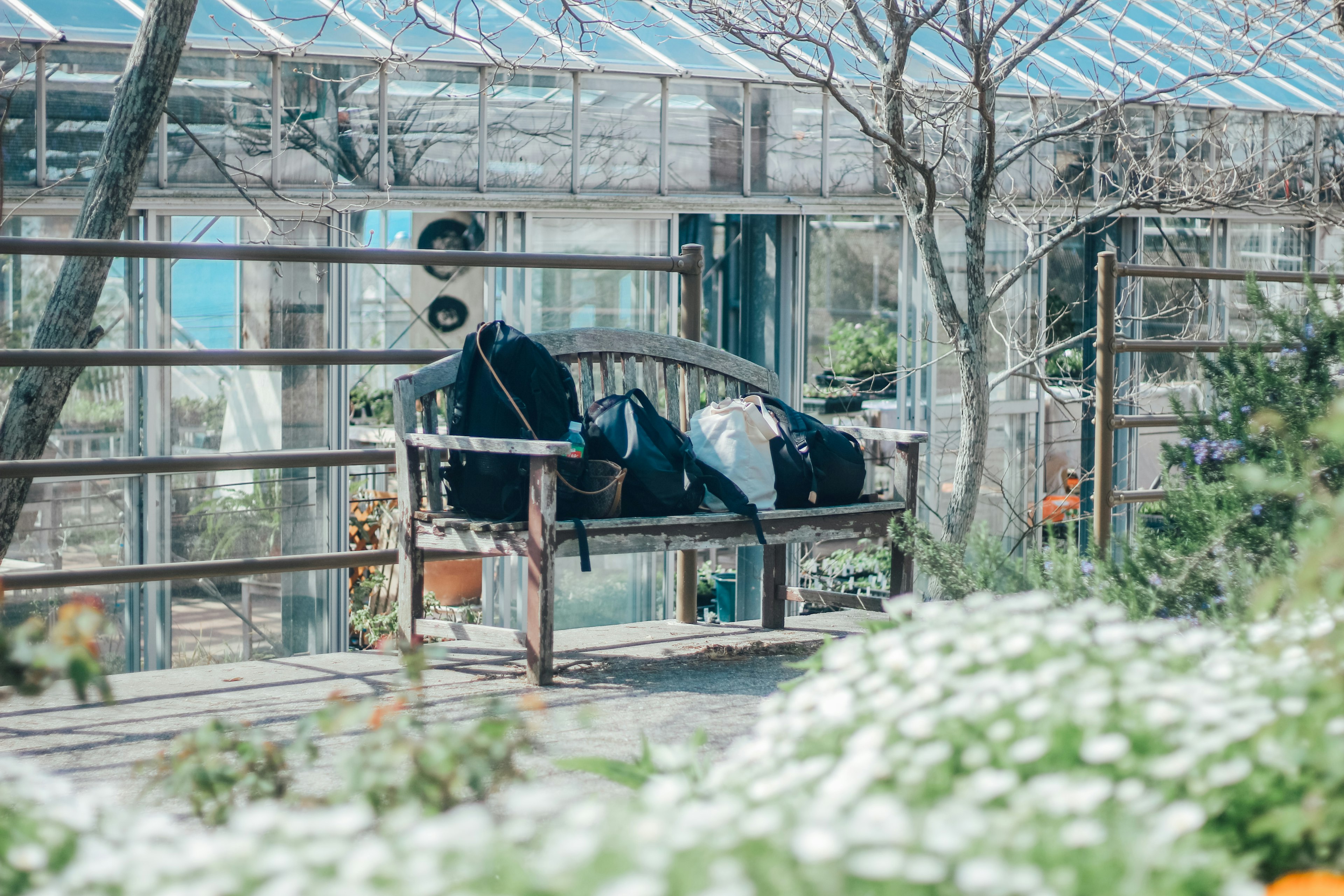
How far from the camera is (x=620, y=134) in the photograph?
746 cm

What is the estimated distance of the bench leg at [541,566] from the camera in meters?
3.23

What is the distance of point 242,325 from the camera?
6.79m

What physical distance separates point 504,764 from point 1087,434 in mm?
8822

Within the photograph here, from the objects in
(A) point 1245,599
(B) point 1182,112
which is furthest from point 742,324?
(A) point 1245,599

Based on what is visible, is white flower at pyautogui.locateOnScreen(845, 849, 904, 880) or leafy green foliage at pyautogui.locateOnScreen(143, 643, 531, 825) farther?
leafy green foliage at pyautogui.locateOnScreen(143, 643, 531, 825)

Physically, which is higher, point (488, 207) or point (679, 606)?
point (488, 207)

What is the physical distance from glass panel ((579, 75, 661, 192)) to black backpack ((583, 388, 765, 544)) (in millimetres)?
4030

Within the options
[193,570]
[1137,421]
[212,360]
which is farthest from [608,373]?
[1137,421]

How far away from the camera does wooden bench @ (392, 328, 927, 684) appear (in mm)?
3281

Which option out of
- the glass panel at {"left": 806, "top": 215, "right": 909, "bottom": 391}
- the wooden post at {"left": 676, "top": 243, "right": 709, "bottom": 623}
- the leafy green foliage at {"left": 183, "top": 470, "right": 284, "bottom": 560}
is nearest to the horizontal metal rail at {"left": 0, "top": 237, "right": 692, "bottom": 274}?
the wooden post at {"left": 676, "top": 243, "right": 709, "bottom": 623}

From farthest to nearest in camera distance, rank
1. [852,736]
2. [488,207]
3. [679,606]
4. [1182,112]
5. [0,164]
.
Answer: [1182,112], [488,207], [0,164], [679,606], [852,736]

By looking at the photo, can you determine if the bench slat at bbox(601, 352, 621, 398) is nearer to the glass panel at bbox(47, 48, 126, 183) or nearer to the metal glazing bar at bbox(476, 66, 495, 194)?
the glass panel at bbox(47, 48, 126, 183)

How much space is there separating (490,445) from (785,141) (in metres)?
5.15

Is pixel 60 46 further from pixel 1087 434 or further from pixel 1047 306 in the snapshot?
pixel 1087 434
